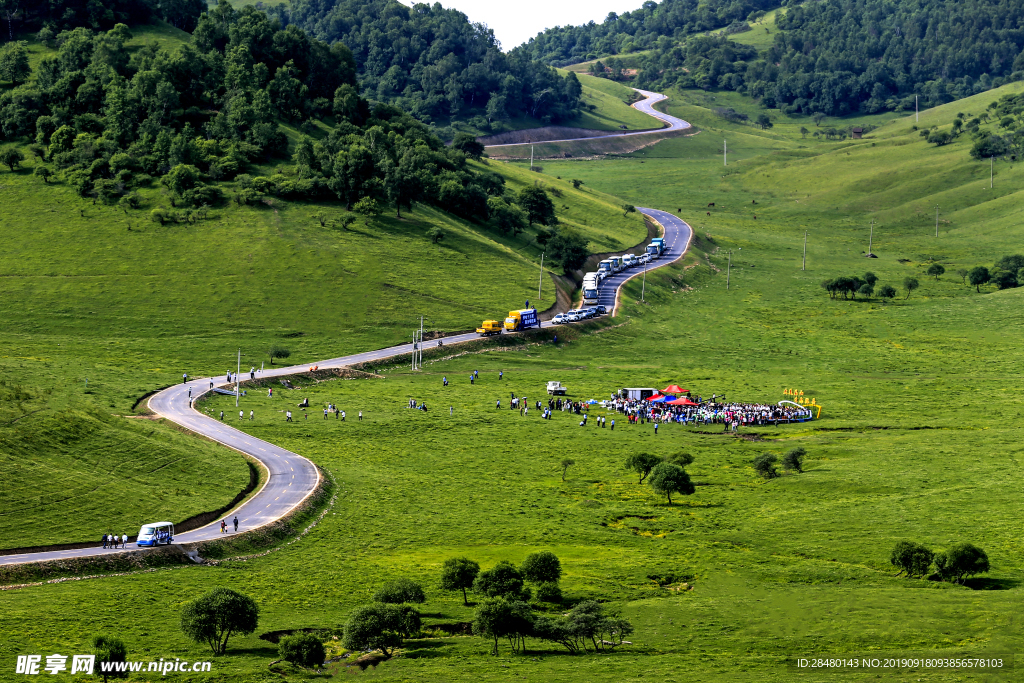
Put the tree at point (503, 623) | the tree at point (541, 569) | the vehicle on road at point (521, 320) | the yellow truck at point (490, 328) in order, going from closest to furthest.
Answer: the tree at point (503, 623), the tree at point (541, 569), the yellow truck at point (490, 328), the vehicle on road at point (521, 320)

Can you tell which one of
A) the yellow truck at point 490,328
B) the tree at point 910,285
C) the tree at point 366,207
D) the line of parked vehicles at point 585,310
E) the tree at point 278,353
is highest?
the tree at point 366,207

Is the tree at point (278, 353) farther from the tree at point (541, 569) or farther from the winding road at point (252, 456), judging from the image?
the tree at point (541, 569)

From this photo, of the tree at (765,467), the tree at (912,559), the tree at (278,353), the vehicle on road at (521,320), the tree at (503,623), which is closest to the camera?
the tree at (503,623)

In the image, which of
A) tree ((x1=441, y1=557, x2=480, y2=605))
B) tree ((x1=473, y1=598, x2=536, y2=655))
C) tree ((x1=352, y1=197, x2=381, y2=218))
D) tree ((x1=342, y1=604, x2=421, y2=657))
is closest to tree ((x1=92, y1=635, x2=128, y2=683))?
tree ((x1=342, y1=604, x2=421, y2=657))

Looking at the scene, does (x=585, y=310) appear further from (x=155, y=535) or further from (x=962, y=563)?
(x=155, y=535)

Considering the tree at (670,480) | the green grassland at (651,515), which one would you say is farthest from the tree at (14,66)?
the tree at (670,480)

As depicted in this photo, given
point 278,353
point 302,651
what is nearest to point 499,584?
point 302,651
